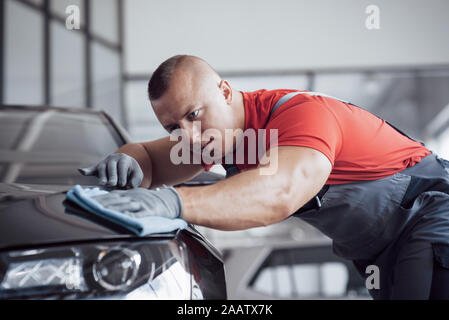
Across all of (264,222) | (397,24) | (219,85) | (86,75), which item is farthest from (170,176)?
(397,24)

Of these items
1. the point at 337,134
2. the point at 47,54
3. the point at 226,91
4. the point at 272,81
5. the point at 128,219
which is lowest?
the point at 128,219

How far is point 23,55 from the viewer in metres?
4.69

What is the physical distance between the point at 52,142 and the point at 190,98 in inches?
32.0

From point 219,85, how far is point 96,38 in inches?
202

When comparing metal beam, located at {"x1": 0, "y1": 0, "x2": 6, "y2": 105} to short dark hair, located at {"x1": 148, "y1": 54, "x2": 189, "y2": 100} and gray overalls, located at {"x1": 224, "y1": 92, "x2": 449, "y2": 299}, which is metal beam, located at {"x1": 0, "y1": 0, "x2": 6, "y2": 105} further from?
gray overalls, located at {"x1": 224, "y1": 92, "x2": 449, "y2": 299}

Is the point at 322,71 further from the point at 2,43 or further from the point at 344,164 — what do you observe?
the point at 344,164

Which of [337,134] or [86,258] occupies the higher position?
[337,134]

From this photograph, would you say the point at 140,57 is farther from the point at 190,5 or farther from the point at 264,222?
the point at 264,222

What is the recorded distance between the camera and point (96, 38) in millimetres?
5840

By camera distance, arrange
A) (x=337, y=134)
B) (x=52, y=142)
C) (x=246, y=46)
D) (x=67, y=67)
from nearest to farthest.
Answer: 1. (x=337, y=134)
2. (x=52, y=142)
3. (x=67, y=67)
4. (x=246, y=46)

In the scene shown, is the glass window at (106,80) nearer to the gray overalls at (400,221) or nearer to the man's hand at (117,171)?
the man's hand at (117,171)

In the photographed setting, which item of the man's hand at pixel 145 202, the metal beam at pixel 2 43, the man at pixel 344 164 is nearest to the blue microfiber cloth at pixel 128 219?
the man's hand at pixel 145 202

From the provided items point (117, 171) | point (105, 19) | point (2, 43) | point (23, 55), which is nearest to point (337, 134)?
point (117, 171)
